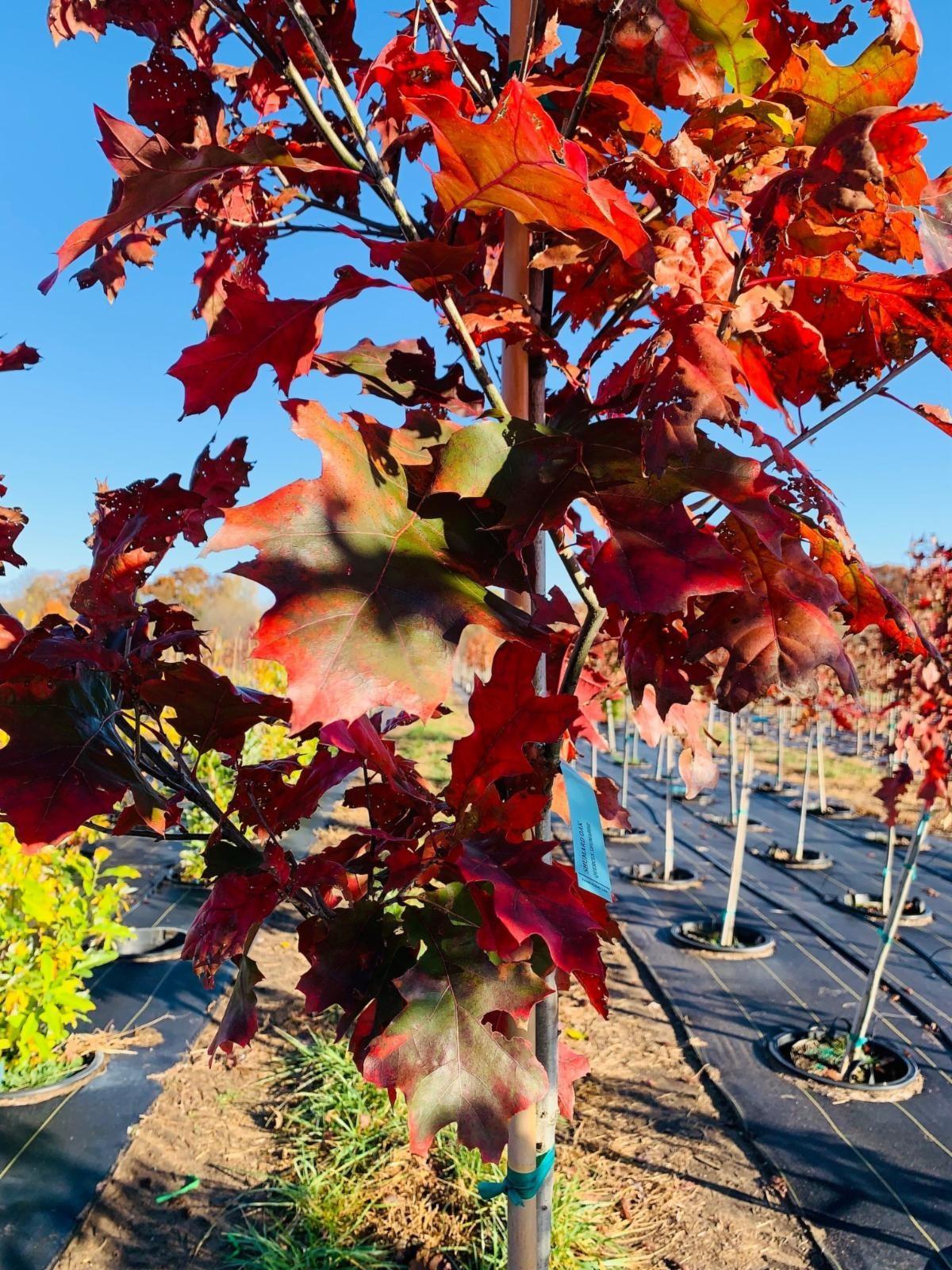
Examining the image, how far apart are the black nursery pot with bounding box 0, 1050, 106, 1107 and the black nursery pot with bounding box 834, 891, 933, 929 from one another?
4.99 m

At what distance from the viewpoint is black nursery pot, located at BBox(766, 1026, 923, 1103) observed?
3498 millimetres

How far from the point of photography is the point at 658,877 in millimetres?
6898

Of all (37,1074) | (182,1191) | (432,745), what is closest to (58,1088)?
(37,1074)

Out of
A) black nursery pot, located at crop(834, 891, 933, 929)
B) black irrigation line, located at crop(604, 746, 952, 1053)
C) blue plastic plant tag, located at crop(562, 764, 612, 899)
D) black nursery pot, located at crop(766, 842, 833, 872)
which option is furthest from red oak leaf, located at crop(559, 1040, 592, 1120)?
black nursery pot, located at crop(766, 842, 833, 872)

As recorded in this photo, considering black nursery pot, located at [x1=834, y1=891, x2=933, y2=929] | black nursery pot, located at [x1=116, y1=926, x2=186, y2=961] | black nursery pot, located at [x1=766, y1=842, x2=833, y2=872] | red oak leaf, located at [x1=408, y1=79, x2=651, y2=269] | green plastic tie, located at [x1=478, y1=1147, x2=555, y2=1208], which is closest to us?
red oak leaf, located at [x1=408, y1=79, x2=651, y2=269]

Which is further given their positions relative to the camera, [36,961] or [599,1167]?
[36,961]

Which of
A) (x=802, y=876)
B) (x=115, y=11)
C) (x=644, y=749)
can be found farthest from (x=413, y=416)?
(x=644, y=749)

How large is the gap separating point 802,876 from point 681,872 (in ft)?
3.57

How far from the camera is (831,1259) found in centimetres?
258

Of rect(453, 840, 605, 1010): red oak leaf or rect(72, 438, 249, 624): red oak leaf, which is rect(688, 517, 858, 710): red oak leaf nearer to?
rect(453, 840, 605, 1010): red oak leaf

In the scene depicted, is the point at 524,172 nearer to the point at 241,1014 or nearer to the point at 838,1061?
the point at 241,1014

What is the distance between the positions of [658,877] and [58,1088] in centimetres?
477

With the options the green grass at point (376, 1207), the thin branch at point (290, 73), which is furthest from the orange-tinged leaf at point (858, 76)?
the green grass at point (376, 1207)

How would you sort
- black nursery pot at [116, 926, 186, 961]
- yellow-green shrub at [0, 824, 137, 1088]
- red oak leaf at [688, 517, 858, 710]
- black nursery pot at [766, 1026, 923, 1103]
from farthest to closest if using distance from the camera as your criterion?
black nursery pot at [116, 926, 186, 961], black nursery pot at [766, 1026, 923, 1103], yellow-green shrub at [0, 824, 137, 1088], red oak leaf at [688, 517, 858, 710]
